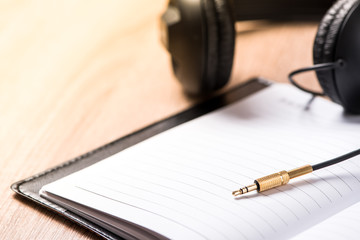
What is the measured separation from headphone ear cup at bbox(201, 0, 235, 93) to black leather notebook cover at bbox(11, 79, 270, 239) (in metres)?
0.04

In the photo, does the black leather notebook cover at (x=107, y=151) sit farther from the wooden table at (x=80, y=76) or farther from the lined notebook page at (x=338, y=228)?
the lined notebook page at (x=338, y=228)

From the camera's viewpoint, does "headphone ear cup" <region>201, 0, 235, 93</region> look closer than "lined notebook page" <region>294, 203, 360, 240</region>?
No

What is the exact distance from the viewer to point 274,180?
59 cm

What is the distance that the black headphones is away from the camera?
704 millimetres

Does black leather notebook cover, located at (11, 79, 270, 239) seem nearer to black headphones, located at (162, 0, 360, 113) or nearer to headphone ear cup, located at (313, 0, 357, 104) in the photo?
black headphones, located at (162, 0, 360, 113)

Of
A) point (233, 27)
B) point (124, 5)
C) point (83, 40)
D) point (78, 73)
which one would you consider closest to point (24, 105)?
point (78, 73)

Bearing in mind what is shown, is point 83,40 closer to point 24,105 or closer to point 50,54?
point 50,54

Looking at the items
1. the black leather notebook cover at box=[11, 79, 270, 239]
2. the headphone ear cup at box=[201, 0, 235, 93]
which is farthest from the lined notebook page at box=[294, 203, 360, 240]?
the headphone ear cup at box=[201, 0, 235, 93]

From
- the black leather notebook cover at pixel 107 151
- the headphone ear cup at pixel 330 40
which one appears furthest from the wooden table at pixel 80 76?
the headphone ear cup at pixel 330 40

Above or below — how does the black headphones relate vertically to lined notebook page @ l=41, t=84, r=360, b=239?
above

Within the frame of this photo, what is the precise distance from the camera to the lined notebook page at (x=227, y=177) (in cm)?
54

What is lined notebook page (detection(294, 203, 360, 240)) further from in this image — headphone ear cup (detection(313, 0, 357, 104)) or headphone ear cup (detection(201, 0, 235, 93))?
headphone ear cup (detection(201, 0, 235, 93))

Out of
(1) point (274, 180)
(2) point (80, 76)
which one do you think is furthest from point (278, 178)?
(2) point (80, 76)

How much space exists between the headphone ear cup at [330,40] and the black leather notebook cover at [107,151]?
0.50 ft
